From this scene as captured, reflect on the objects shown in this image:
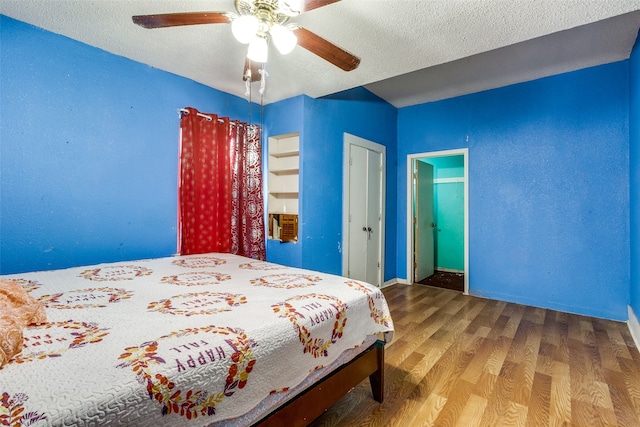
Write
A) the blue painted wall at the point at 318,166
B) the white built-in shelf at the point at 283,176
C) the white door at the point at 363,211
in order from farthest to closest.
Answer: the white door at the point at 363,211, the white built-in shelf at the point at 283,176, the blue painted wall at the point at 318,166

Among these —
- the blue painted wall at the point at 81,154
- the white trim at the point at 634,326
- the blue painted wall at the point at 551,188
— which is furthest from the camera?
the blue painted wall at the point at 551,188

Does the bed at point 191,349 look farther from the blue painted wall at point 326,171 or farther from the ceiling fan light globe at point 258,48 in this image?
the blue painted wall at point 326,171

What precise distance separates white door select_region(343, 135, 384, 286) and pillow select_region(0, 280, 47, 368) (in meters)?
2.82

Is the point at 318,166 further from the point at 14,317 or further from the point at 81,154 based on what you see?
the point at 14,317

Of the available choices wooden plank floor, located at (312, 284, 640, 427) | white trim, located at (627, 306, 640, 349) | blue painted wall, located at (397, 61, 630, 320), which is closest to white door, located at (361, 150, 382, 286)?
wooden plank floor, located at (312, 284, 640, 427)

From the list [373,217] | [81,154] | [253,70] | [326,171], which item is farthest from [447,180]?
[81,154]

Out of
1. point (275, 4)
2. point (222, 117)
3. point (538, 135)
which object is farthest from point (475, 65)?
point (222, 117)

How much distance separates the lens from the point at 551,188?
10.9ft

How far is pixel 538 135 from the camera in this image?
3402mm

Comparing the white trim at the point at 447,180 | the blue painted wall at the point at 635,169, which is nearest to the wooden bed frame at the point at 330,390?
the blue painted wall at the point at 635,169

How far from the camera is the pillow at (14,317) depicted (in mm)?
842

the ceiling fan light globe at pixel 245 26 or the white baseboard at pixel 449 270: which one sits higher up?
the ceiling fan light globe at pixel 245 26

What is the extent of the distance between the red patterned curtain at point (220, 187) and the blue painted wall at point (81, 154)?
0.42ft

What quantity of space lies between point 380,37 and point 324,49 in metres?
0.59
